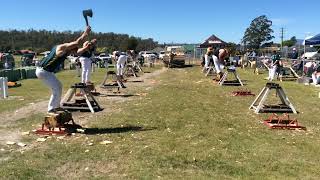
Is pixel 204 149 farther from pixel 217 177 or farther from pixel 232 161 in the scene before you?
pixel 217 177

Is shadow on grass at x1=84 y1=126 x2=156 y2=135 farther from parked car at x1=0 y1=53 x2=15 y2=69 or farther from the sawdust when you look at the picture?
parked car at x1=0 y1=53 x2=15 y2=69

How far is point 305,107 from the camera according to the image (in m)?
16.8

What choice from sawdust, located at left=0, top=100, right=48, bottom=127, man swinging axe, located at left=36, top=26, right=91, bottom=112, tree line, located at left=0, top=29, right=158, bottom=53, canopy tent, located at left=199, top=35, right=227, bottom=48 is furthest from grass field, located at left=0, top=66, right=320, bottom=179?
tree line, located at left=0, top=29, right=158, bottom=53

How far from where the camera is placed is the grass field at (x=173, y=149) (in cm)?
841

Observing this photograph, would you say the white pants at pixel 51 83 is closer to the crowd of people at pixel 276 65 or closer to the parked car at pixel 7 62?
the crowd of people at pixel 276 65

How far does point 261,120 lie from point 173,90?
27.9ft

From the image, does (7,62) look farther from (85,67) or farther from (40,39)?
(40,39)

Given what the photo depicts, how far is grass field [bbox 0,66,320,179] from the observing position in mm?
8414

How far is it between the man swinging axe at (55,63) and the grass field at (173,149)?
1.19 meters

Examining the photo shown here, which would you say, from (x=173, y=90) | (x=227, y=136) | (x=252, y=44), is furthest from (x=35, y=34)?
(x=227, y=136)

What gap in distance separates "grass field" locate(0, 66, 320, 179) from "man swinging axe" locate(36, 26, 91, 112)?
1.19 metres

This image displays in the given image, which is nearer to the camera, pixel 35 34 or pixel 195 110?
pixel 195 110

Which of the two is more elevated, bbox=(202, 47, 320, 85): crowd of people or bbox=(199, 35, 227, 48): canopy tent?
bbox=(199, 35, 227, 48): canopy tent

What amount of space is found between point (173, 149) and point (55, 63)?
12.4ft
